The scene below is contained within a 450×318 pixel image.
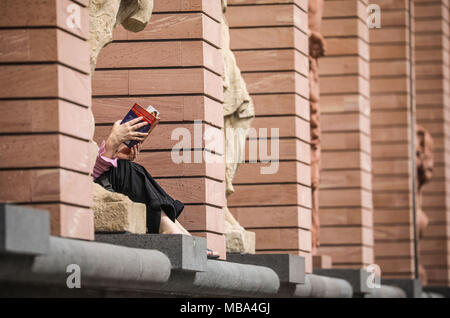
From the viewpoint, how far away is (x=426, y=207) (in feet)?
112

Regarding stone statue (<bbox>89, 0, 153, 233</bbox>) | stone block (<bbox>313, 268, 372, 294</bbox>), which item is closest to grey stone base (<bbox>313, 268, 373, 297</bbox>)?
stone block (<bbox>313, 268, 372, 294</bbox>)

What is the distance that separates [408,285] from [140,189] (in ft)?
42.4

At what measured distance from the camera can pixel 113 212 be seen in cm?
1273

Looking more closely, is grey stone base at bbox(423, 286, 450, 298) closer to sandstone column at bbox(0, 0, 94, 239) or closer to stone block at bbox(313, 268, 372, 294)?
stone block at bbox(313, 268, 372, 294)

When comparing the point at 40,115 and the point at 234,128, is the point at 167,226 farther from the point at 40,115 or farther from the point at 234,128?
the point at 234,128

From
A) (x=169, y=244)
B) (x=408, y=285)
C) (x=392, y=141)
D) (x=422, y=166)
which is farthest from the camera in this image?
(x=422, y=166)

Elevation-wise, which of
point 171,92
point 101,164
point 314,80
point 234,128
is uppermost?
point 314,80

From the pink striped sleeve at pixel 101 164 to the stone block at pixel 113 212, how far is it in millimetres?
486

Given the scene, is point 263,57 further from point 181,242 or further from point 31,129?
point 31,129

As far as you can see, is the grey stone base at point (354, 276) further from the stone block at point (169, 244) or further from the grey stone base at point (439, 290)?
the stone block at point (169, 244)

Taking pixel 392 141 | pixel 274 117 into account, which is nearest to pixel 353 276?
pixel 274 117

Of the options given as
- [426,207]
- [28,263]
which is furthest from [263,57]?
[426,207]

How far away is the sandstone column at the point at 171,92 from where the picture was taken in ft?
51.5

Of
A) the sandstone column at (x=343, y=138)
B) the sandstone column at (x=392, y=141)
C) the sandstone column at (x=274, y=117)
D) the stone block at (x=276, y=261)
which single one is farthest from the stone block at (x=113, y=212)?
the sandstone column at (x=392, y=141)
